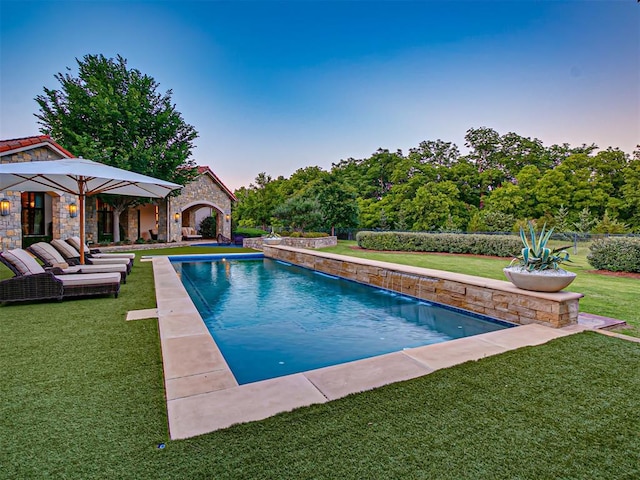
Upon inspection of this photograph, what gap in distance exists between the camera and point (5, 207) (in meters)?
10.6

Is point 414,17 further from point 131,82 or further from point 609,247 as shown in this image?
point 131,82

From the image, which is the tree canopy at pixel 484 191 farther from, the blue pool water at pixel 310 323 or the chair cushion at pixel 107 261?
the blue pool water at pixel 310 323

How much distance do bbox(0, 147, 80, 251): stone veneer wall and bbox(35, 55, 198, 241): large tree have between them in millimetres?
2894

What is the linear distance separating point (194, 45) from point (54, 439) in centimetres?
1436

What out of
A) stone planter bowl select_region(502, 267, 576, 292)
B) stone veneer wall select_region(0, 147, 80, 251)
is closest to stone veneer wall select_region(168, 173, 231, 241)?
stone veneer wall select_region(0, 147, 80, 251)

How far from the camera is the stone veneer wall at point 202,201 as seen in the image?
20844 mm

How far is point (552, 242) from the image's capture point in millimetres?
16984

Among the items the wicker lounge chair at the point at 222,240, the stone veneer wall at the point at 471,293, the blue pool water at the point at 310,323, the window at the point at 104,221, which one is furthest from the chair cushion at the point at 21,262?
the wicker lounge chair at the point at 222,240

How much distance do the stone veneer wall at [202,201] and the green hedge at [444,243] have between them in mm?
10016

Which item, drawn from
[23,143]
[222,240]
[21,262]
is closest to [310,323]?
[21,262]

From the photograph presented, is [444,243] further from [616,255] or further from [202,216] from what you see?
[202,216]

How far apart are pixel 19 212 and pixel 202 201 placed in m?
11.6

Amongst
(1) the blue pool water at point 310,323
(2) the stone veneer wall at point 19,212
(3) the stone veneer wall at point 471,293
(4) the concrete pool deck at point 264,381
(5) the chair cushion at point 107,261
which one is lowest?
(1) the blue pool water at point 310,323

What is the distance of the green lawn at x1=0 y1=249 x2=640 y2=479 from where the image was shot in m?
1.74
